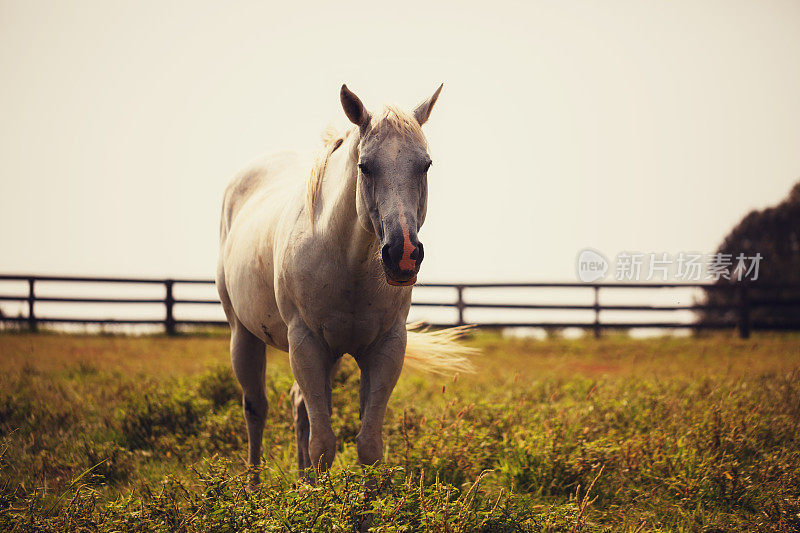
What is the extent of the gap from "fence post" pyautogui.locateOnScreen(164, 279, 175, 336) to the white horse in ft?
36.7

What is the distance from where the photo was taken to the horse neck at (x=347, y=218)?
302cm

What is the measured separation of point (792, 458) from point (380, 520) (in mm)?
3128

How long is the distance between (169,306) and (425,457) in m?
11.7

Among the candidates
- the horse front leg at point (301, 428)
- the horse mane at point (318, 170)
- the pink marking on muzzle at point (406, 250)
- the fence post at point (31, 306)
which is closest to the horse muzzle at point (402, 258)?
the pink marking on muzzle at point (406, 250)

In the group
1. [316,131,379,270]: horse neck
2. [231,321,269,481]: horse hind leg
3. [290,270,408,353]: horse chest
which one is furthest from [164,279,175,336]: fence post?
[316,131,379,270]: horse neck

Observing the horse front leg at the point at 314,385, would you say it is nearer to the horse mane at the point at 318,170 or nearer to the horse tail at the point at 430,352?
the horse mane at the point at 318,170

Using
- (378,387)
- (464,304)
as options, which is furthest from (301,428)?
(464,304)

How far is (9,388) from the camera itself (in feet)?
22.0

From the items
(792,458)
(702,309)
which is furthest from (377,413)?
(702,309)

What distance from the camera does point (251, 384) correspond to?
4492mm

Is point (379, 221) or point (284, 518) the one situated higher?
point (379, 221)

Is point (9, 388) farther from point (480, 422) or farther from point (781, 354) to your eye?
point (781, 354)

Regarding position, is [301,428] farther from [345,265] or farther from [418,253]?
[418,253]

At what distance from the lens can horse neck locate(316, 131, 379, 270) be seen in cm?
302
